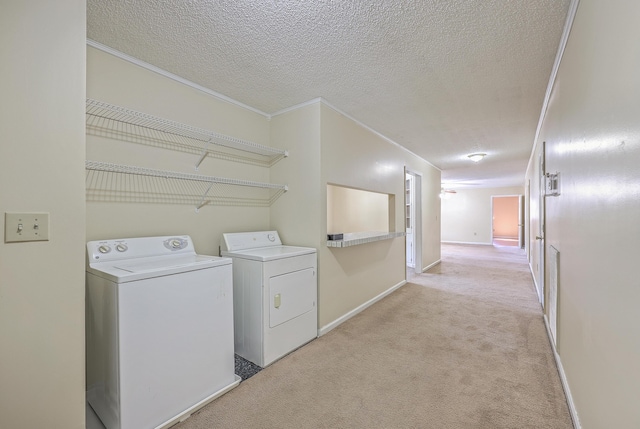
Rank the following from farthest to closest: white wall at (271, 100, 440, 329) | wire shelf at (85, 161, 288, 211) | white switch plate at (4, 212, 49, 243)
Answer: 1. white wall at (271, 100, 440, 329)
2. wire shelf at (85, 161, 288, 211)
3. white switch plate at (4, 212, 49, 243)

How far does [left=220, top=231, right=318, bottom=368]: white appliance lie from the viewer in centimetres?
216

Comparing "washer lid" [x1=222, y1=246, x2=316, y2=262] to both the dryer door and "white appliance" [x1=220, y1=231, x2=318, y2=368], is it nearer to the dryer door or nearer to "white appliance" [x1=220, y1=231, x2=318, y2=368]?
"white appliance" [x1=220, y1=231, x2=318, y2=368]

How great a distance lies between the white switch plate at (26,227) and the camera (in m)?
1.06

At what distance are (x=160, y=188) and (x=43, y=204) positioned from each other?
3.39 feet

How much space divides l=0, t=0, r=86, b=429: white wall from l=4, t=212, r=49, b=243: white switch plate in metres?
0.02

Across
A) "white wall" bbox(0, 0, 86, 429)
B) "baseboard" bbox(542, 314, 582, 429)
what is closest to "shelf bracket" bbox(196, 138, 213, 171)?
"white wall" bbox(0, 0, 86, 429)

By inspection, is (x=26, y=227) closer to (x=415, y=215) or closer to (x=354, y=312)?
(x=354, y=312)

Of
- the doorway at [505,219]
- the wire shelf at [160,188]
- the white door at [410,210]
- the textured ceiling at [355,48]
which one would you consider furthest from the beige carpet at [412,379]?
the doorway at [505,219]

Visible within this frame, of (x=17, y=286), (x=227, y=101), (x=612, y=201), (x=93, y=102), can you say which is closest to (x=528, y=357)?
(x=612, y=201)

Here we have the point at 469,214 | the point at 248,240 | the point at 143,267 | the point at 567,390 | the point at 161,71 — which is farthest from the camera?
the point at 469,214

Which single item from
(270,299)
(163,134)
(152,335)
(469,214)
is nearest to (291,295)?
(270,299)

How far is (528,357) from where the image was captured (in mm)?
2266

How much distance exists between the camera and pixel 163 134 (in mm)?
2176

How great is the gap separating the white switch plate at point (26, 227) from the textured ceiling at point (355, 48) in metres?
1.23
